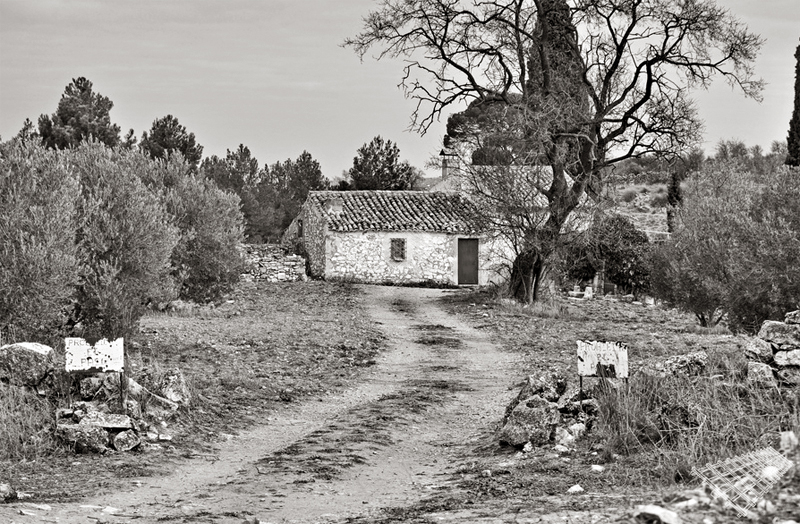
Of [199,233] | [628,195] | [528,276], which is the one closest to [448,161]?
[528,276]

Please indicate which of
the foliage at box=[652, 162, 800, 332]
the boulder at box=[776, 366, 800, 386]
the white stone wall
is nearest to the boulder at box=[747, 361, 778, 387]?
the boulder at box=[776, 366, 800, 386]

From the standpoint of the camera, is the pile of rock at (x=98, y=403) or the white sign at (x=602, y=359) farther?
the white sign at (x=602, y=359)

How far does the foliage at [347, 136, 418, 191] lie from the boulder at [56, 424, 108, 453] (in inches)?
1835

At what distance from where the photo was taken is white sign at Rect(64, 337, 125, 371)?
12102mm

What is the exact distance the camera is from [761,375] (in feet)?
35.9

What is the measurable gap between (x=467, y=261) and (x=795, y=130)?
576 inches

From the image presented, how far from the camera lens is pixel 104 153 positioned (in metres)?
23.8

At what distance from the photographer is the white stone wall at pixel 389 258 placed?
4362 cm

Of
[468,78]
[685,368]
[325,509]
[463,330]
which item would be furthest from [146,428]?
[468,78]

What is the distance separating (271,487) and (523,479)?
248cm

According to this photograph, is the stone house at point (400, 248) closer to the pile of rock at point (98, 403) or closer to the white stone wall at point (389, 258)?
the white stone wall at point (389, 258)

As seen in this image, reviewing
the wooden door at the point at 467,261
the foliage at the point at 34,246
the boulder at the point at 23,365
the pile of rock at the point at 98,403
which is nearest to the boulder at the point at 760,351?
the pile of rock at the point at 98,403

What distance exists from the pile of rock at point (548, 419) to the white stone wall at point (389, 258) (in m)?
31.5

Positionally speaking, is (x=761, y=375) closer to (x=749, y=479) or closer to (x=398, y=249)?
(x=749, y=479)
